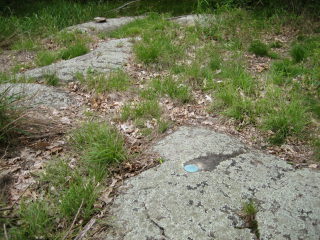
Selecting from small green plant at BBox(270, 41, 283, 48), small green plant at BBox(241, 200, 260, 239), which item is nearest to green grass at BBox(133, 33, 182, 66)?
small green plant at BBox(270, 41, 283, 48)

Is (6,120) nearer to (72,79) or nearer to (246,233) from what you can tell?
(72,79)

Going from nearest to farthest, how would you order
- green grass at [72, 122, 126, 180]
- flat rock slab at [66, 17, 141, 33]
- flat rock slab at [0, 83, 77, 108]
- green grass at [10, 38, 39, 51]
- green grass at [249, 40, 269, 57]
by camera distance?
1. green grass at [72, 122, 126, 180]
2. flat rock slab at [0, 83, 77, 108]
3. green grass at [249, 40, 269, 57]
4. green grass at [10, 38, 39, 51]
5. flat rock slab at [66, 17, 141, 33]

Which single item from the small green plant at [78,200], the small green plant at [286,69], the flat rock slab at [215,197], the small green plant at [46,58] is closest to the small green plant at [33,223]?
the small green plant at [78,200]

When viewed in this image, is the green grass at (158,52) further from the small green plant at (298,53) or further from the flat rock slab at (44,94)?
the small green plant at (298,53)

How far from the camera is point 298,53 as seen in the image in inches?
252

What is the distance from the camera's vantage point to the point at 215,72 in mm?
5984

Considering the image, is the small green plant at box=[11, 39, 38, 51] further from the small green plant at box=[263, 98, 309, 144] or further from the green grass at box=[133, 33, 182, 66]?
the small green plant at box=[263, 98, 309, 144]

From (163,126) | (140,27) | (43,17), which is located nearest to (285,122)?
(163,126)

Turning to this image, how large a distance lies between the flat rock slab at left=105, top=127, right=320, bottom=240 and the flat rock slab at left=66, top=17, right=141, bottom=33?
18.9 feet

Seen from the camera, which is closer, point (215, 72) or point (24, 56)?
point (215, 72)

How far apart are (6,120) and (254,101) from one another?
3.43 meters

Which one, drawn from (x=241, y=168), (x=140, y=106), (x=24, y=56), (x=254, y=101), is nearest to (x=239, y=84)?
(x=254, y=101)

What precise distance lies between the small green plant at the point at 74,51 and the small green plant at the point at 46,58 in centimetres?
18

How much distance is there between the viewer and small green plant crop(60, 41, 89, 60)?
7.10 m
